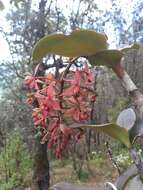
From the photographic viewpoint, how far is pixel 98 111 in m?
11.4

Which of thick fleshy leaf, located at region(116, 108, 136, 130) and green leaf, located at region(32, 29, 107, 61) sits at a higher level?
green leaf, located at region(32, 29, 107, 61)

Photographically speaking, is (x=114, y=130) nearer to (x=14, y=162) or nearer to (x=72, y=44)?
(x=72, y=44)

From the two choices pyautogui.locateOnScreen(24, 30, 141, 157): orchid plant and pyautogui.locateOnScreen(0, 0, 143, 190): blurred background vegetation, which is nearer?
pyautogui.locateOnScreen(24, 30, 141, 157): orchid plant

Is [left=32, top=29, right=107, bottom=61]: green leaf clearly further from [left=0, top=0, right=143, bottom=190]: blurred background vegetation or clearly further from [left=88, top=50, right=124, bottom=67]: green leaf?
[left=0, top=0, right=143, bottom=190]: blurred background vegetation

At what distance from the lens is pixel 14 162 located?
664 cm

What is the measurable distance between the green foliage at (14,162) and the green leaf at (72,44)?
239 inches

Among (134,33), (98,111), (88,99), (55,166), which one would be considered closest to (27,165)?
(55,166)

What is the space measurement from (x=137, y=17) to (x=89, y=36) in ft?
36.0

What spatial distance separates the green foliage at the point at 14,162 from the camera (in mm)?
6598

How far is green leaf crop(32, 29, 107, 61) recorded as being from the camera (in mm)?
560

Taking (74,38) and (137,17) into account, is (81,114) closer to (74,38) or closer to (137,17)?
(74,38)

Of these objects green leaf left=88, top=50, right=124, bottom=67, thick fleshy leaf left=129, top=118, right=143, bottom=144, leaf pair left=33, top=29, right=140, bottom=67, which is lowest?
thick fleshy leaf left=129, top=118, right=143, bottom=144

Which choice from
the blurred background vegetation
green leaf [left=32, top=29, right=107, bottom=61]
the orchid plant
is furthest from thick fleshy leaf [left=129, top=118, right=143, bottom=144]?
the blurred background vegetation

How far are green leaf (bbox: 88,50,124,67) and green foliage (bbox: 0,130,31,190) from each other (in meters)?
6.05
